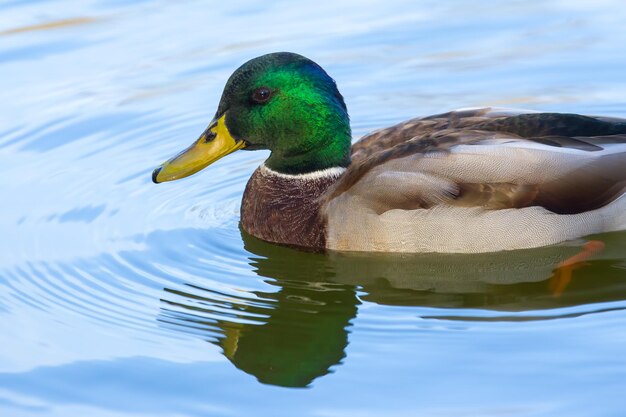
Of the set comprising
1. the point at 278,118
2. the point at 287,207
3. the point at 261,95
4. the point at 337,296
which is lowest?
the point at 337,296

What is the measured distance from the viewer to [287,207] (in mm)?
9125

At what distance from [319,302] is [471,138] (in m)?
1.50

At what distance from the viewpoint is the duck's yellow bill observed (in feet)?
29.4

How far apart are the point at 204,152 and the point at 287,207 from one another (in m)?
0.68

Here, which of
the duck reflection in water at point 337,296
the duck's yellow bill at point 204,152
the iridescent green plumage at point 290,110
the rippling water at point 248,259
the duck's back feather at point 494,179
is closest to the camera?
the rippling water at point 248,259

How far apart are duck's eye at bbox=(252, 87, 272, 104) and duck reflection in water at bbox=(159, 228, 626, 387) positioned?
1015 mm

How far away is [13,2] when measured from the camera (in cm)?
1387

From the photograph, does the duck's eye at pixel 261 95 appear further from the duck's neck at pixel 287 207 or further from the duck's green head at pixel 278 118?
the duck's neck at pixel 287 207

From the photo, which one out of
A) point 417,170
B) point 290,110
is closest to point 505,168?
point 417,170

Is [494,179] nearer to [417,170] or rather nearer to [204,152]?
[417,170]

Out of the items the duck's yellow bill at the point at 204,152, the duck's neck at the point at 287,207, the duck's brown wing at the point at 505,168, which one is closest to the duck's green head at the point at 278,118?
the duck's yellow bill at the point at 204,152

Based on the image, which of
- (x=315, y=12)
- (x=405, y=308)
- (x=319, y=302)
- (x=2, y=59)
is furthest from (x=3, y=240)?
(x=315, y=12)

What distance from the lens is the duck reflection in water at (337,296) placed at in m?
7.51

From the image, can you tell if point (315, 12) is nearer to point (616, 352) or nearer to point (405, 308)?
point (405, 308)
